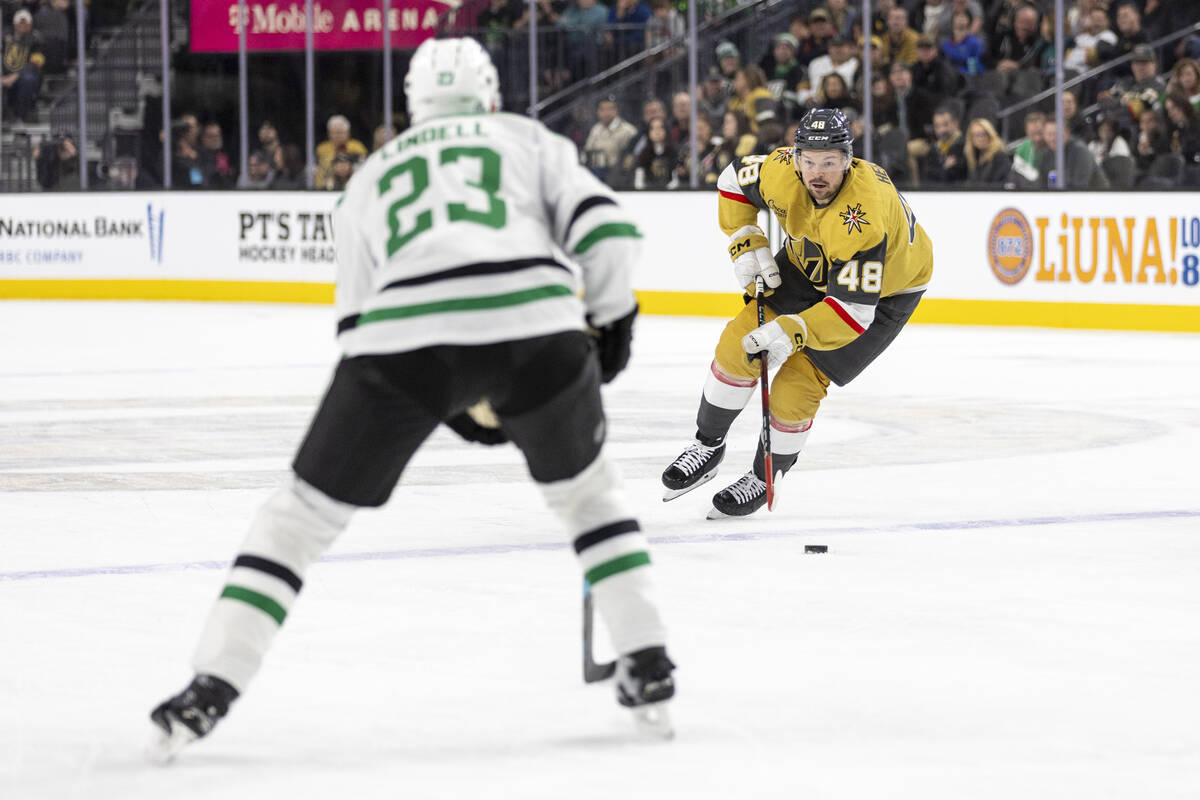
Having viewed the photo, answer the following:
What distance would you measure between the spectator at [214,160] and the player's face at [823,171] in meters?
12.5

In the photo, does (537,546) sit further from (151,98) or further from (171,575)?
(151,98)

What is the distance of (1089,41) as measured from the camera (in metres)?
13.7

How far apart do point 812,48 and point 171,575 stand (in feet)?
37.0

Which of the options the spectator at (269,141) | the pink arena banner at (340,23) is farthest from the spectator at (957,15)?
the spectator at (269,141)

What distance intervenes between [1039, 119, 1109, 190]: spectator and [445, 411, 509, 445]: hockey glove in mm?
10246

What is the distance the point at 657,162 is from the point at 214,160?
4.49 meters

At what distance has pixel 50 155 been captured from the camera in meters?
Answer: 18.1

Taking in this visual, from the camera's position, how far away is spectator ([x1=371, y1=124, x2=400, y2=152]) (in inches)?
683

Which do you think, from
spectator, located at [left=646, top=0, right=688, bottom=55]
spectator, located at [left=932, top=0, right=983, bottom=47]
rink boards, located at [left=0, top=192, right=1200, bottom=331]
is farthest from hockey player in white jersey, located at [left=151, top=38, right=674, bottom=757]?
spectator, located at [left=646, top=0, right=688, bottom=55]

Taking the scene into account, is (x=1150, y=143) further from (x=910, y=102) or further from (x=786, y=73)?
(x=786, y=73)

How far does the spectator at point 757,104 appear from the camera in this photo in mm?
14922

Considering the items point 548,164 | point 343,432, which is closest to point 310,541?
point 343,432

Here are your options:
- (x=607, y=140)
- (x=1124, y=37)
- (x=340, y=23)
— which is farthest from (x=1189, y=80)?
(x=340, y=23)

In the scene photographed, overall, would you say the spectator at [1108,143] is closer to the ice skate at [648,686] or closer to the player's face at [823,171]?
the player's face at [823,171]
